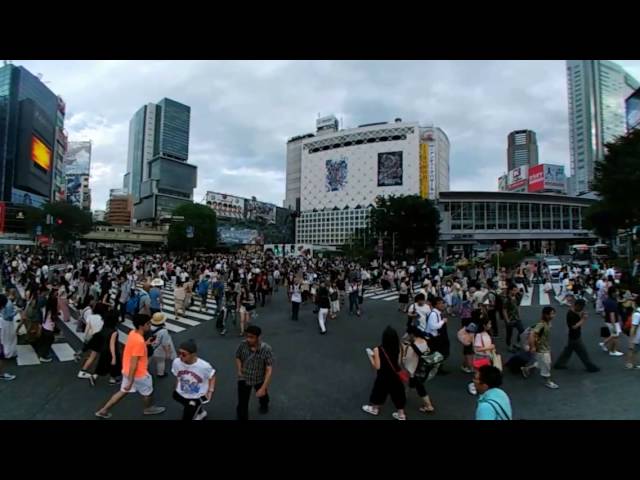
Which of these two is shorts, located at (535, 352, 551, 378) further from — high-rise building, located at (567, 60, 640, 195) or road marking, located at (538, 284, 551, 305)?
high-rise building, located at (567, 60, 640, 195)

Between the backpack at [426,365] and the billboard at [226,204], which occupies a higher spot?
the billboard at [226,204]

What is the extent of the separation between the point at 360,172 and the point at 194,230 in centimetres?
5782

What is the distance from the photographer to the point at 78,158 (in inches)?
4235

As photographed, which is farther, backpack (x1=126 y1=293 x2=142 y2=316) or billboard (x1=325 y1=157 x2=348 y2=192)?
billboard (x1=325 y1=157 x2=348 y2=192)

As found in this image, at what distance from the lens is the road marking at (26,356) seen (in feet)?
21.9

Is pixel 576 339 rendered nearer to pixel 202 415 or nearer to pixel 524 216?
pixel 202 415

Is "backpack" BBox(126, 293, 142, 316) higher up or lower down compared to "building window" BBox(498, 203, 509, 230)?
lower down

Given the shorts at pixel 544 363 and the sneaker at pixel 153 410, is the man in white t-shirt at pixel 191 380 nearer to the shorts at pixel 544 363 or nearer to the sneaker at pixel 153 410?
the sneaker at pixel 153 410

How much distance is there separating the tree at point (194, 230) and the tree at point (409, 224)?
33699 mm

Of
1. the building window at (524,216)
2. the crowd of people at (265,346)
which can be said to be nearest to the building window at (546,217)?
the building window at (524,216)

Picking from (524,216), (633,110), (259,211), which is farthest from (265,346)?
(259,211)

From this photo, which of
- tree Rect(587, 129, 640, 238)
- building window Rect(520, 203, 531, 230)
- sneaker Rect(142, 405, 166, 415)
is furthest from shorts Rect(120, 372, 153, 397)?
building window Rect(520, 203, 531, 230)

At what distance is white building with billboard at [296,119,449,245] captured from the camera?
89.3 meters
